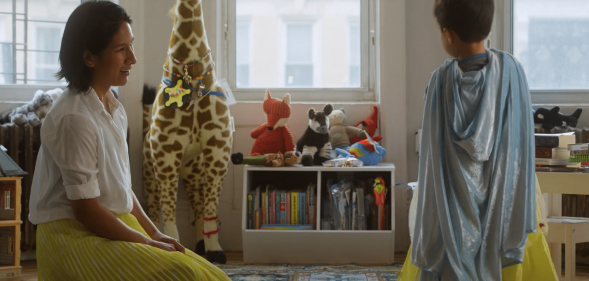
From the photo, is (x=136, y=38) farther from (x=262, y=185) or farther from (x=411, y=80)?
(x=411, y=80)

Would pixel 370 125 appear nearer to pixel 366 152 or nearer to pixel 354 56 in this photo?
pixel 366 152

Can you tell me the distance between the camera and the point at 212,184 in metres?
3.01

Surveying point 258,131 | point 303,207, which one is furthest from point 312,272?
point 258,131

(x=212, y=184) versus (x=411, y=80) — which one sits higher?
(x=411, y=80)

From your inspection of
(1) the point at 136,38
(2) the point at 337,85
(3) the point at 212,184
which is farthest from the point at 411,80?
(1) the point at 136,38

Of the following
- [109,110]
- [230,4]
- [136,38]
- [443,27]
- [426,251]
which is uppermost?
[230,4]

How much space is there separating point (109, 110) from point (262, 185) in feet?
6.41

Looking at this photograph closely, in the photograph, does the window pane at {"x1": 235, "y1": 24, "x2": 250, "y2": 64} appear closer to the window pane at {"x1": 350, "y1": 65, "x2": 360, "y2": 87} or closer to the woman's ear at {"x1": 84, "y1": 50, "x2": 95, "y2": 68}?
the window pane at {"x1": 350, "y1": 65, "x2": 360, "y2": 87}

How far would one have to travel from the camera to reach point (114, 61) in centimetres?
136

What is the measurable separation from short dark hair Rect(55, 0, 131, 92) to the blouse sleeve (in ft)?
0.35

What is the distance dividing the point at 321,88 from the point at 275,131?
546 millimetres

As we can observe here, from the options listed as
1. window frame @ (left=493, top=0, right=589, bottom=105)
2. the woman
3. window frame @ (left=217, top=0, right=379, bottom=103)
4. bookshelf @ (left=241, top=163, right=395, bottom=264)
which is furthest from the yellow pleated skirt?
window frame @ (left=493, top=0, right=589, bottom=105)

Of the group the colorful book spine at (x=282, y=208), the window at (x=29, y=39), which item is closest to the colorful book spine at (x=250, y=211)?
the colorful book spine at (x=282, y=208)

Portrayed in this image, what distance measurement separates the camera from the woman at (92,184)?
1161mm
